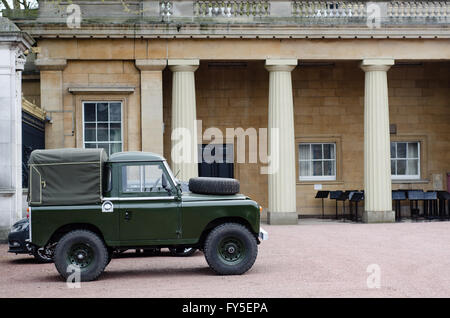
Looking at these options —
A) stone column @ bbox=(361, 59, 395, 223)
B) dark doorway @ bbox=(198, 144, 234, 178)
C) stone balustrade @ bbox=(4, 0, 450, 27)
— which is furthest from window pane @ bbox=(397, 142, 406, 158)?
dark doorway @ bbox=(198, 144, 234, 178)

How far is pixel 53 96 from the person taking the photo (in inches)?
930

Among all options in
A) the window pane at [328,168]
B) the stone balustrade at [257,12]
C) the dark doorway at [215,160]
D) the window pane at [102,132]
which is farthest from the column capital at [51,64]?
the window pane at [328,168]

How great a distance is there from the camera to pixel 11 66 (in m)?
17.6

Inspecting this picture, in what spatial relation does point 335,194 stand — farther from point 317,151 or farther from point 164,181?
point 164,181

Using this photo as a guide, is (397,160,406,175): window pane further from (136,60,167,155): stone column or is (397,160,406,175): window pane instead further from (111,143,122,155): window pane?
(111,143,122,155): window pane

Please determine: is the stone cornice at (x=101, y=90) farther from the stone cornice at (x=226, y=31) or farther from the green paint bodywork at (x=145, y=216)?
the green paint bodywork at (x=145, y=216)

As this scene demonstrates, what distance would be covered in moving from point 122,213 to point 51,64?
495 inches

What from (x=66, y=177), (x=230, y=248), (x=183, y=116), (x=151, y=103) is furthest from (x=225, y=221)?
(x=151, y=103)

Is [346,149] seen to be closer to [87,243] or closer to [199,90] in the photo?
[199,90]

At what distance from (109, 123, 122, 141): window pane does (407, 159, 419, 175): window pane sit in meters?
11.3

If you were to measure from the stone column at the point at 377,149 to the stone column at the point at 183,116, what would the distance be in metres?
5.76
